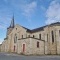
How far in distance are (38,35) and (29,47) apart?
10.5 meters

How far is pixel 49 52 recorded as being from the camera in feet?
131

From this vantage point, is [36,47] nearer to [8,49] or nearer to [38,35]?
[38,35]

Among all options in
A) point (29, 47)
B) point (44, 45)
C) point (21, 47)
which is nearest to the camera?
point (29, 47)

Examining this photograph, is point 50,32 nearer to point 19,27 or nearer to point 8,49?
point 19,27

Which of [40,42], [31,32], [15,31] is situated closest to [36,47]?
[40,42]

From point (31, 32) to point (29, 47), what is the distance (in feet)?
42.1

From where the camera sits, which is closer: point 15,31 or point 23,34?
point 23,34

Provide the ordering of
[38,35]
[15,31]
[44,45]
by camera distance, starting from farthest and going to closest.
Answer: [15,31], [38,35], [44,45]

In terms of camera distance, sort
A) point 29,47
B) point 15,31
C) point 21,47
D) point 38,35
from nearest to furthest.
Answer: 1. point 29,47
2. point 21,47
3. point 38,35
4. point 15,31

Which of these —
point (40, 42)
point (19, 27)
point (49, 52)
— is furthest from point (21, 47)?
point (19, 27)

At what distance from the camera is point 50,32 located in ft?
133

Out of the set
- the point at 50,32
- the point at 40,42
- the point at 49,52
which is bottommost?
the point at 49,52

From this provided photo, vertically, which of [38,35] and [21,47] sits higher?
[38,35]

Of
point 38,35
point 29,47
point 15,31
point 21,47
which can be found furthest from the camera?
point 15,31
